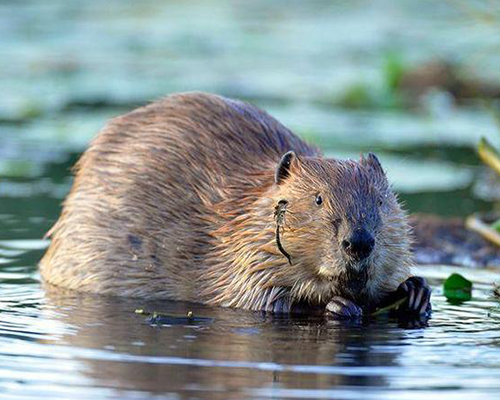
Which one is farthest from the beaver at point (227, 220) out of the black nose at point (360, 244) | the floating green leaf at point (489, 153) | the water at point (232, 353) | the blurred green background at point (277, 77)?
the blurred green background at point (277, 77)

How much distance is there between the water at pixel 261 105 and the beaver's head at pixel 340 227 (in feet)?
0.79

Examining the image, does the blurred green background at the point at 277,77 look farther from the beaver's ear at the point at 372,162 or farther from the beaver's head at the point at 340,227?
the beaver's head at the point at 340,227

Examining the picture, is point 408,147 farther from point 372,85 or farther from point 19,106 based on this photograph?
point 19,106

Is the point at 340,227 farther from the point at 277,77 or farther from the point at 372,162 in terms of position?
the point at 277,77

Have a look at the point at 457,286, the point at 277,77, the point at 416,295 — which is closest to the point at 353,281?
the point at 416,295

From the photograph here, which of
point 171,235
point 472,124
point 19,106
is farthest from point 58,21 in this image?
point 171,235

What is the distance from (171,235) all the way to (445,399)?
2.53 metres

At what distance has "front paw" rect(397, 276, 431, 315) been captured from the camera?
6922 mm

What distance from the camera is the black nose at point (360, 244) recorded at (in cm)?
650

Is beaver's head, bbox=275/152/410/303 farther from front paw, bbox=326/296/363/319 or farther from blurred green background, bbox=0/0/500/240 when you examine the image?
blurred green background, bbox=0/0/500/240

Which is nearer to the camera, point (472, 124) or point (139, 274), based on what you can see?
point (139, 274)

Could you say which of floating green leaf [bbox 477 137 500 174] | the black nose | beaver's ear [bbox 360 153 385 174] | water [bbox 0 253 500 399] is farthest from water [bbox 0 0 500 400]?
beaver's ear [bbox 360 153 385 174]

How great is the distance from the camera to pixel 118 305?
7.22m

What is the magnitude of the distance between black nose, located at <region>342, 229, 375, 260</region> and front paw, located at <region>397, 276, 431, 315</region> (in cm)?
48
